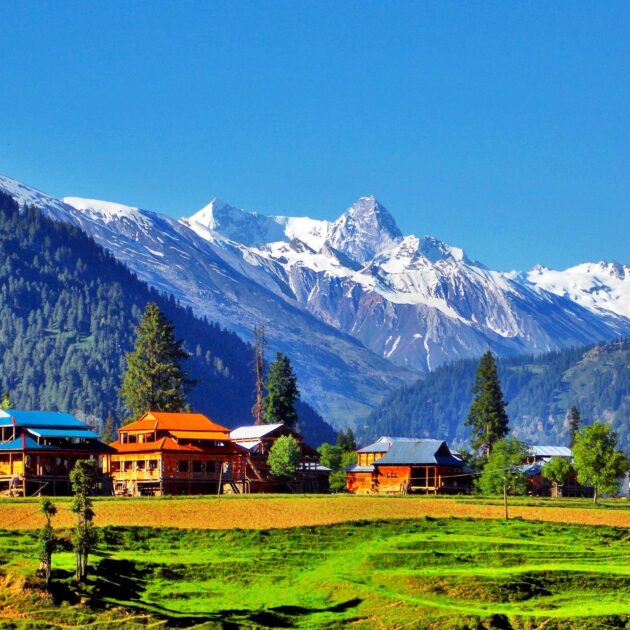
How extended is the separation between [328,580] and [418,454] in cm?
7948

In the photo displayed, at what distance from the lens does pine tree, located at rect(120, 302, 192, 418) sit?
587 feet

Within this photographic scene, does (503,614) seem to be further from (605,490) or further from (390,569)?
(605,490)

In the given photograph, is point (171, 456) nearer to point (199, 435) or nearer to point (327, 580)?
point (199, 435)

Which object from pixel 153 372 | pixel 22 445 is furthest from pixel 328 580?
pixel 153 372

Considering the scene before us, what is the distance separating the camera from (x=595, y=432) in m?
163

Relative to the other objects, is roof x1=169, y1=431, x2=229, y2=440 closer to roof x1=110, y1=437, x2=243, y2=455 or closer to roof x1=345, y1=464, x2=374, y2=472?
roof x1=110, y1=437, x2=243, y2=455

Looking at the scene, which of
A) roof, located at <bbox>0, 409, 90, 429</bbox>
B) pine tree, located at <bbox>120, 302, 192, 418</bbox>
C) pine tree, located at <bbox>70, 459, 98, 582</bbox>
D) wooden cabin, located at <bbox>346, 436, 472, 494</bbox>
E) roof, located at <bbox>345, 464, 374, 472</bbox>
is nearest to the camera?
pine tree, located at <bbox>70, 459, 98, 582</bbox>

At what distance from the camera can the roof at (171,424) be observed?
498 feet

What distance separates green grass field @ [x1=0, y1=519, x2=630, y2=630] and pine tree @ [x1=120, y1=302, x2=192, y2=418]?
235 ft

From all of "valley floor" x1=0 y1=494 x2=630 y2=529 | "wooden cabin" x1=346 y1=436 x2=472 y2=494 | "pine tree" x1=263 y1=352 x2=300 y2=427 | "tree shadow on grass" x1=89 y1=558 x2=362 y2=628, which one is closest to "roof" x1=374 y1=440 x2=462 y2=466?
"wooden cabin" x1=346 y1=436 x2=472 y2=494

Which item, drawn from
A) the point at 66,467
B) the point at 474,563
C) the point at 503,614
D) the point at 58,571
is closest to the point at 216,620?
the point at 58,571

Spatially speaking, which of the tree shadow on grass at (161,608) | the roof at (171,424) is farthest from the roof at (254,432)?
the tree shadow on grass at (161,608)

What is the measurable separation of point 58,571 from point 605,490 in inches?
3393

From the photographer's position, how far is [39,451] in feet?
447
